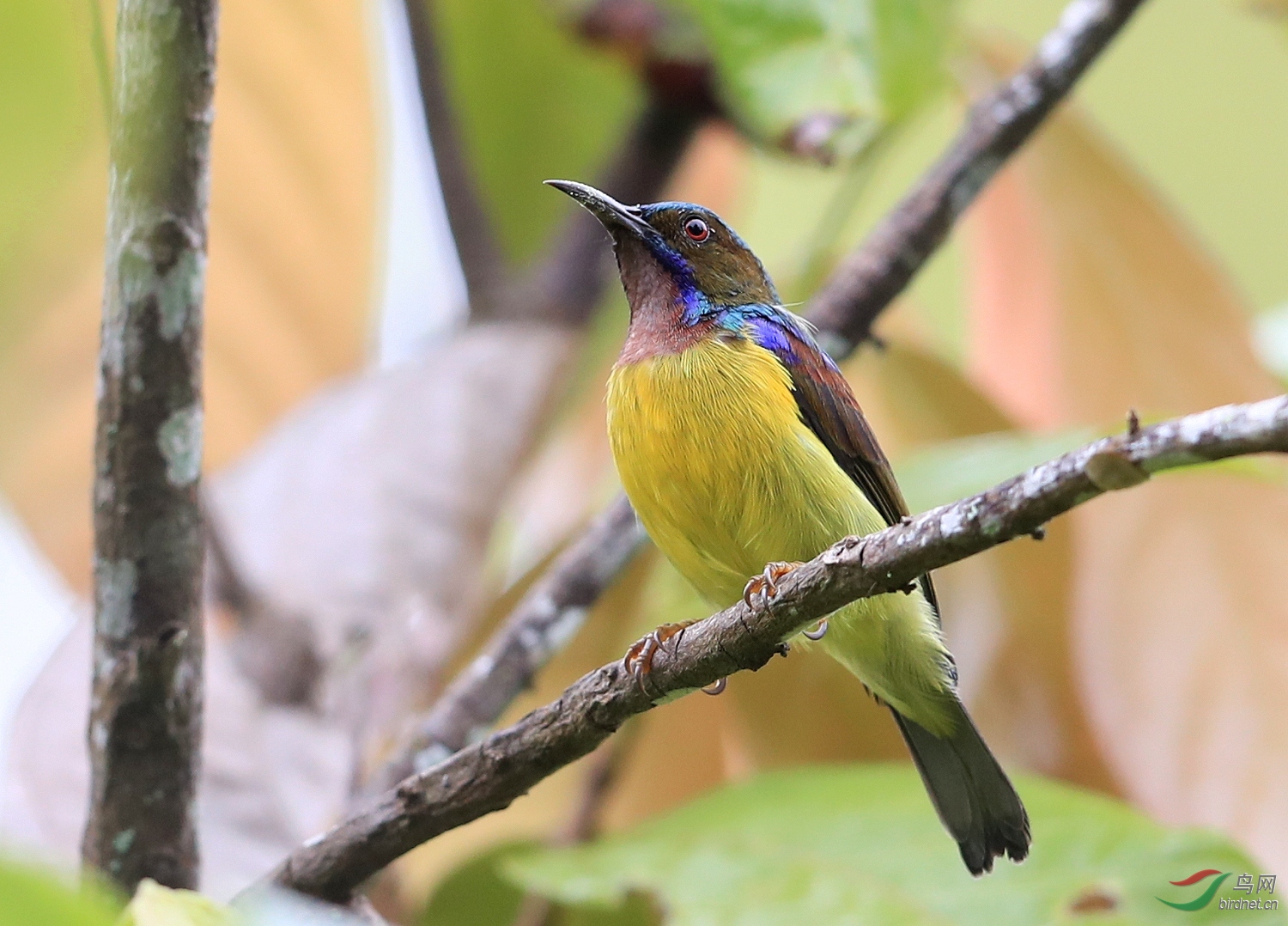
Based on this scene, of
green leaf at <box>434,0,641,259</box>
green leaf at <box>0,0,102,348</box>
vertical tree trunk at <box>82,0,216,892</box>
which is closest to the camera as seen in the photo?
green leaf at <box>0,0,102,348</box>

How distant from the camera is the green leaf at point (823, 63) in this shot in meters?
2.50

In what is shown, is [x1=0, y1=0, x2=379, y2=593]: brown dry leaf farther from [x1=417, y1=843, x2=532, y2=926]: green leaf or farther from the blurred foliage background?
[x1=417, y1=843, x2=532, y2=926]: green leaf

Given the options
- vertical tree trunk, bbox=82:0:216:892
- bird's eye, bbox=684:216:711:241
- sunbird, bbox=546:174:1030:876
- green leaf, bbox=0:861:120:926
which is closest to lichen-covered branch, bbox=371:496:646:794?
sunbird, bbox=546:174:1030:876

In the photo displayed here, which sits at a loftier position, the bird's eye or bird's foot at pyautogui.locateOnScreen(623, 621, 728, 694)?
the bird's eye

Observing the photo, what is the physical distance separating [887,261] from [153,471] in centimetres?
169


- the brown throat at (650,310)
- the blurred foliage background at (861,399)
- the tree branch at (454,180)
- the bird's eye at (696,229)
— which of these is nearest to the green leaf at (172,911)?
the blurred foliage background at (861,399)

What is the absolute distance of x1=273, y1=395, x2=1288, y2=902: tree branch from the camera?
1084 millimetres

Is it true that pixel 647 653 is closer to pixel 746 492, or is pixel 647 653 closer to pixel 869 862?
pixel 746 492

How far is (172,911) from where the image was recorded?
1155 millimetres

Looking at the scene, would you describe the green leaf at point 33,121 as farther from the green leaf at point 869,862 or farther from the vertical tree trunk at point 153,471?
the green leaf at point 869,862

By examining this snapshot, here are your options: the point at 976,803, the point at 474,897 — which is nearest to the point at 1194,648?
the point at 976,803

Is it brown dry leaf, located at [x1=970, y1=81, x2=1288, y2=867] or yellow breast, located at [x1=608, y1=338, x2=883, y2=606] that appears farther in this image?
brown dry leaf, located at [x1=970, y1=81, x2=1288, y2=867]

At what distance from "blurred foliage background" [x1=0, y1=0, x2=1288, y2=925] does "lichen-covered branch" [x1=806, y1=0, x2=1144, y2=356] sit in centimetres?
17

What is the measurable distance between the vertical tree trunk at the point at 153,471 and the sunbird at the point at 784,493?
804 millimetres
